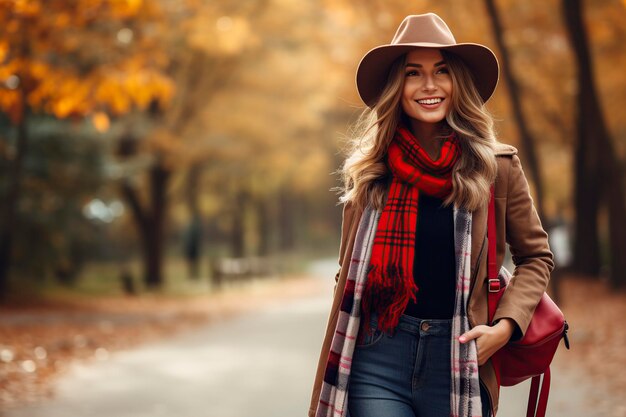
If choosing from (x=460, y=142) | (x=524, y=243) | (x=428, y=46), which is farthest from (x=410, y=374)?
(x=428, y=46)

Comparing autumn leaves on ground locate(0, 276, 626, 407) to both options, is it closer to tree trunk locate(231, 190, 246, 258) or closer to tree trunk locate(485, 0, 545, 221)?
tree trunk locate(485, 0, 545, 221)

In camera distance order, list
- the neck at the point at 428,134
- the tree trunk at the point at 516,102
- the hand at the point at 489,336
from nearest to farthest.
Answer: the hand at the point at 489,336
the neck at the point at 428,134
the tree trunk at the point at 516,102

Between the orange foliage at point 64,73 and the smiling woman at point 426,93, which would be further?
the orange foliage at point 64,73

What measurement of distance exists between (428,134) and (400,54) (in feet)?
1.07

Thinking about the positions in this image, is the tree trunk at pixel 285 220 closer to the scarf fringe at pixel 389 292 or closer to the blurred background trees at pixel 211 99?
the blurred background trees at pixel 211 99

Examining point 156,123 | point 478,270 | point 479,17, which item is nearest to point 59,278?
point 156,123

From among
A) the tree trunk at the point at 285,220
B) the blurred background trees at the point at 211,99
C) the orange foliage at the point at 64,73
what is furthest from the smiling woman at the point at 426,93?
the tree trunk at the point at 285,220

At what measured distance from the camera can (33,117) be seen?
50.5ft

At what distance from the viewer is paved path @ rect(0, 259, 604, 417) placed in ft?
25.3

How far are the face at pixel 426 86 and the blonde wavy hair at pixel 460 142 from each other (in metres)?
0.02

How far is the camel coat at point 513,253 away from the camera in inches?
119

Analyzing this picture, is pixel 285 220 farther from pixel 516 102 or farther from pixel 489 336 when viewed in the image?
pixel 489 336

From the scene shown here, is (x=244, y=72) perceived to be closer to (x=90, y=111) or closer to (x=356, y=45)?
(x=356, y=45)

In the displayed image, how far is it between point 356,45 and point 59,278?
1054 cm
